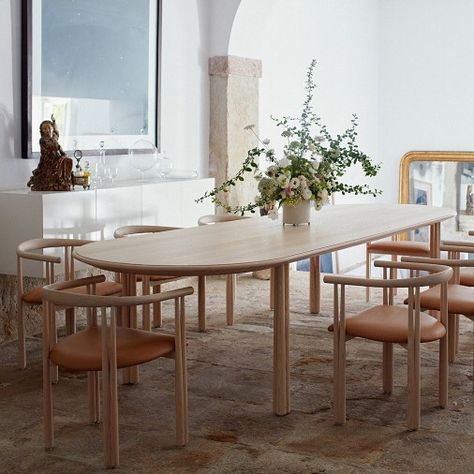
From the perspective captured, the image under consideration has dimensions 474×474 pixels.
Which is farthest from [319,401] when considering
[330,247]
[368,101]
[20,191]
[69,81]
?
[368,101]

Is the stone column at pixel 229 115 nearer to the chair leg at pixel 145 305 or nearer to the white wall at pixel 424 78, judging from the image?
the chair leg at pixel 145 305

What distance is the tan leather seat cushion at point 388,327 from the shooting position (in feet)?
13.4

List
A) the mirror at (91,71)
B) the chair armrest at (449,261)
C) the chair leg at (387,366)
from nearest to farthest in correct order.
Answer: the chair armrest at (449,261) → the chair leg at (387,366) → the mirror at (91,71)

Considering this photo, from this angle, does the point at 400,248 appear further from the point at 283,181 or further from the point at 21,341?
the point at 21,341

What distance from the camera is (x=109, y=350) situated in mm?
3652

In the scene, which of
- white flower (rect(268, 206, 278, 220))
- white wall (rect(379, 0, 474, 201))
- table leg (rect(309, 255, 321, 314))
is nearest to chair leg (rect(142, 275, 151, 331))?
white flower (rect(268, 206, 278, 220))

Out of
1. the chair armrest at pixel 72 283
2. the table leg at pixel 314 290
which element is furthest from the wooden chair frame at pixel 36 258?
the table leg at pixel 314 290

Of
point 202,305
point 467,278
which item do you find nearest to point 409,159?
point 202,305

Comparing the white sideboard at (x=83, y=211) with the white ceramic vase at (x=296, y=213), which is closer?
the white ceramic vase at (x=296, y=213)

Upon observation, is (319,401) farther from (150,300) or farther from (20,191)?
(20,191)

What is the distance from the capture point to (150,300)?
369 centimetres

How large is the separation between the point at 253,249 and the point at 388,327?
752 millimetres

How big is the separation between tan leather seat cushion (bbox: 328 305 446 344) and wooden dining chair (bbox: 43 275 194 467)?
2.67ft

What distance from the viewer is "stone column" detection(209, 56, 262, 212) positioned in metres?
8.24
